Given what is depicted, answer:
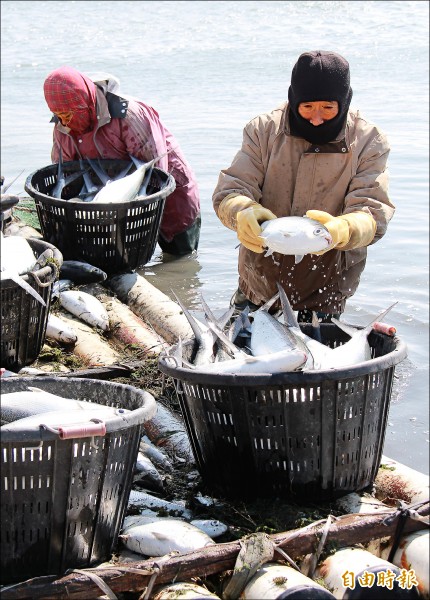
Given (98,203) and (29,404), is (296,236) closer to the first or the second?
(29,404)

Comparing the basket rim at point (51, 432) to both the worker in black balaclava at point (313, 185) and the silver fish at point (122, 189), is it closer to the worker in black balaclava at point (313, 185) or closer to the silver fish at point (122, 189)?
the worker in black balaclava at point (313, 185)

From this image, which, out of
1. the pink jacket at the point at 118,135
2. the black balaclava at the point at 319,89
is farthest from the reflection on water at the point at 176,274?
the black balaclava at the point at 319,89

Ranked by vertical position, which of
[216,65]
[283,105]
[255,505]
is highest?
[283,105]

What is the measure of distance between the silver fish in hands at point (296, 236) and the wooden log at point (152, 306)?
1.95 m

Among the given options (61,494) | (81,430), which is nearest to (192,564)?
(61,494)

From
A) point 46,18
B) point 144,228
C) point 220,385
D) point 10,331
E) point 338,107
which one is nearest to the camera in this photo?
point 220,385

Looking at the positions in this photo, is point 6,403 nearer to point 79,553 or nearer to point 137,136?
point 79,553

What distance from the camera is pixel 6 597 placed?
10.7 feet

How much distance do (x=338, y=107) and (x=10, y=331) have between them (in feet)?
7.78

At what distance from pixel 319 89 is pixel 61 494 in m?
2.63

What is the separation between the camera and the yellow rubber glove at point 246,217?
4.87 meters

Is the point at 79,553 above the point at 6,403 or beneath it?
beneath

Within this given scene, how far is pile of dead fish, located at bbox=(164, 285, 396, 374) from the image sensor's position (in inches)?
155

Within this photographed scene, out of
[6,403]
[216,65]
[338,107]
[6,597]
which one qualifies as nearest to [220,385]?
[6,403]
